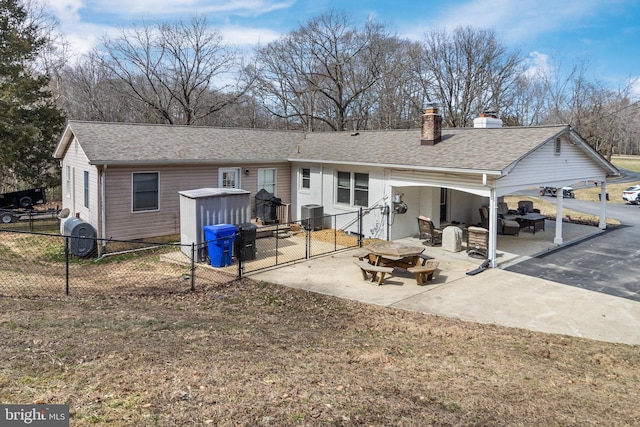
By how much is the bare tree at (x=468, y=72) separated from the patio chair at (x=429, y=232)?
2948 centimetres

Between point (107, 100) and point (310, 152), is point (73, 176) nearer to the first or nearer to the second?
point (310, 152)

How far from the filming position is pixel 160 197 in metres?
15.2

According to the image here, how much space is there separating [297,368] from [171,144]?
12.6 m

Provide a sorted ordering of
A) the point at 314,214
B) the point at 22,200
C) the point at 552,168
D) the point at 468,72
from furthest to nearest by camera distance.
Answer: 1. the point at 468,72
2. the point at 22,200
3. the point at 314,214
4. the point at 552,168

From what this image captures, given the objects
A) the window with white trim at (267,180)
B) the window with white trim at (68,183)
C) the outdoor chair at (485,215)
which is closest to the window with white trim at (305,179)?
the window with white trim at (267,180)

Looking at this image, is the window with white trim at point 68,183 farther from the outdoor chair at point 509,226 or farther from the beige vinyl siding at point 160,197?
the outdoor chair at point 509,226

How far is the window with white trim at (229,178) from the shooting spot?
16.8 m

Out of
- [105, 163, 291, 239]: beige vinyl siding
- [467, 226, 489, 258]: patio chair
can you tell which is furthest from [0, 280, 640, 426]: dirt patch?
[105, 163, 291, 239]: beige vinyl siding

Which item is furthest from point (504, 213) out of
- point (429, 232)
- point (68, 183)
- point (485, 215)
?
point (68, 183)

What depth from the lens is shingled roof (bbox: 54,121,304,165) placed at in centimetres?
1423

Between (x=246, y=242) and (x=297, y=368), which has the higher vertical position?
(x=246, y=242)

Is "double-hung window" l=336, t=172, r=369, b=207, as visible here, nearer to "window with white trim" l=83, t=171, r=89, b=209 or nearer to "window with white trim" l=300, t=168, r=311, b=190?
"window with white trim" l=300, t=168, r=311, b=190

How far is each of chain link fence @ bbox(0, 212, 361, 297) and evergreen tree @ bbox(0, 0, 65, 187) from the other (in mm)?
6956

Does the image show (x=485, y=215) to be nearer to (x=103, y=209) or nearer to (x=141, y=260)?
(x=141, y=260)
